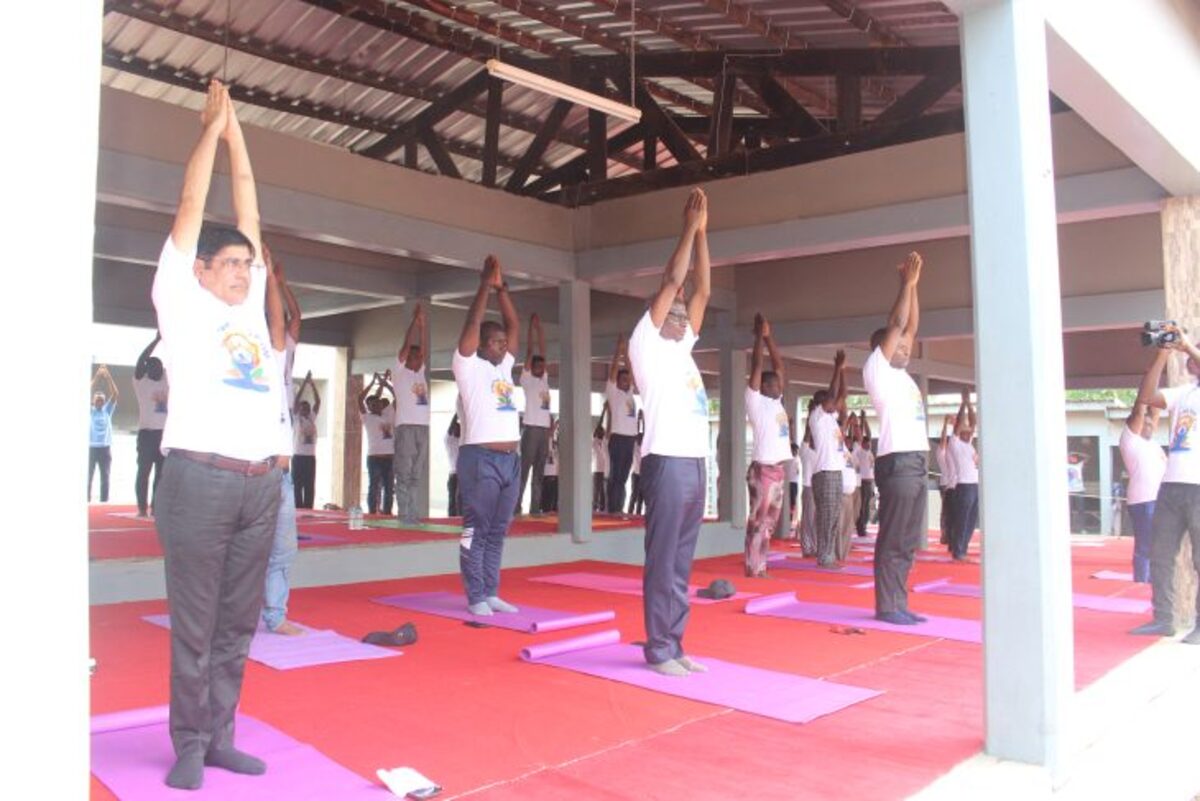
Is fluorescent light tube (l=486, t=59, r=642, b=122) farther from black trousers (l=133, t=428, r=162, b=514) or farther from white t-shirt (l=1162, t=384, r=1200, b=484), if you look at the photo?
black trousers (l=133, t=428, r=162, b=514)

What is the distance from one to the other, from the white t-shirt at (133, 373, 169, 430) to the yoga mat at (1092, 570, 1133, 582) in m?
8.72

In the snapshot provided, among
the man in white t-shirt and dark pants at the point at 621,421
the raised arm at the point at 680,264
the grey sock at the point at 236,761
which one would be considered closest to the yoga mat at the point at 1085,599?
the raised arm at the point at 680,264

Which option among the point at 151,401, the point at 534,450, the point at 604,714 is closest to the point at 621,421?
the point at 534,450

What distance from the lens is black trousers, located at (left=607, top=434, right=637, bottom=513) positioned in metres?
11.8

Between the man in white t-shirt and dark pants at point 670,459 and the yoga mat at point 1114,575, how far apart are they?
599cm

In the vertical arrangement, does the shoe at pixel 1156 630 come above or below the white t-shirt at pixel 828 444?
below

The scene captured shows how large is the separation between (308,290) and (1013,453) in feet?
35.4

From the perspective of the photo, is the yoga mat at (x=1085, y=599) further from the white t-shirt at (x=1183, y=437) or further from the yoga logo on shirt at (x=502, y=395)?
the yoga logo on shirt at (x=502, y=395)

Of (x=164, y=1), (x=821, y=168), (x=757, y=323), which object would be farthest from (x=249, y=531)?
(x=164, y=1)

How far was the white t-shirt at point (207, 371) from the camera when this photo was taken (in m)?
2.65

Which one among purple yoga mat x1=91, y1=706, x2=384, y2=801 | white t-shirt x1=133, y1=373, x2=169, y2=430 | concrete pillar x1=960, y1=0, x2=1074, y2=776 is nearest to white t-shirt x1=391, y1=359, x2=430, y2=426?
white t-shirt x1=133, y1=373, x2=169, y2=430

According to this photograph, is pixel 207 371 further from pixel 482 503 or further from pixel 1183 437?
pixel 1183 437

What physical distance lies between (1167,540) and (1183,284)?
66.0 inches

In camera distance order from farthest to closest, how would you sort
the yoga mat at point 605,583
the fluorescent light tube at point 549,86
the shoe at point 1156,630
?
the yoga mat at point 605,583, the fluorescent light tube at point 549,86, the shoe at point 1156,630
